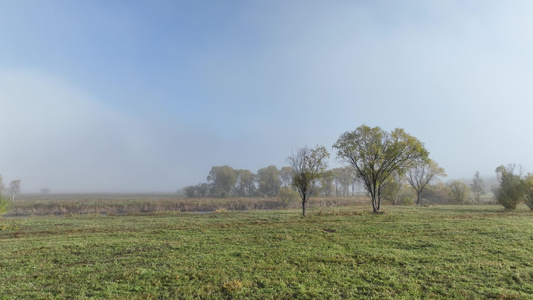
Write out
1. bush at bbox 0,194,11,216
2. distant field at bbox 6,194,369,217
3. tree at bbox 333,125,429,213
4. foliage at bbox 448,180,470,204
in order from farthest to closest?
foliage at bbox 448,180,470,204, distant field at bbox 6,194,369,217, tree at bbox 333,125,429,213, bush at bbox 0,194,11,216

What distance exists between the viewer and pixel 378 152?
1135 inches

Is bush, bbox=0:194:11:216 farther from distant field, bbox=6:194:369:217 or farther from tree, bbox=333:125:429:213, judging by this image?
tree, bbox=333:125:429:213

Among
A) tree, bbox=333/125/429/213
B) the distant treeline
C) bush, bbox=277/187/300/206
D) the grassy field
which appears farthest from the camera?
the distant treeline

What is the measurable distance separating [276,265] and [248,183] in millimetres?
99844

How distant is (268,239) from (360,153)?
64.5ft

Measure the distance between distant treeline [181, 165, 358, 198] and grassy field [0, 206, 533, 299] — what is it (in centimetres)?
7837

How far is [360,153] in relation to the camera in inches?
1169

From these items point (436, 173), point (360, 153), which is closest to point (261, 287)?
point (360, 153)

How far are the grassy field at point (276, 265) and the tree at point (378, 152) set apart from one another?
13666 millimetres

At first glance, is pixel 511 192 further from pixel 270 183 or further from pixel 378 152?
pixel 270 183

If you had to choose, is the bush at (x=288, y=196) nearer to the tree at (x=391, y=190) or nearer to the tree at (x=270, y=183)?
the tree at (x=391, y=190)

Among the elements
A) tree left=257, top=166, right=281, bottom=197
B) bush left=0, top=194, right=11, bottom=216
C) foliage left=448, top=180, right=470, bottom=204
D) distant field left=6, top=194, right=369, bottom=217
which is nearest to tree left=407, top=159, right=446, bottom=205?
foliage left=448, top=180, right=470, bottom=204

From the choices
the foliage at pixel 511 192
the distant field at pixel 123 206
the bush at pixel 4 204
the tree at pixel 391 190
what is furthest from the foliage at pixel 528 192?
the bush at pixel 4 204

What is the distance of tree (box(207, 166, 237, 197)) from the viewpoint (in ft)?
321
